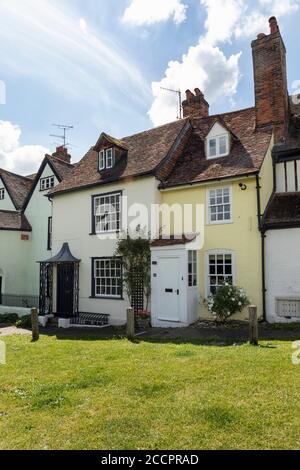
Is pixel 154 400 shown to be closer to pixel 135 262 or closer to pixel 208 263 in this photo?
pixel 208 263

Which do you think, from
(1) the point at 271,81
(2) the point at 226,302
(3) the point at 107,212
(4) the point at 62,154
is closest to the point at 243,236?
(2) the point at 226,302

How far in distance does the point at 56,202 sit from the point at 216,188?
925 centimetres

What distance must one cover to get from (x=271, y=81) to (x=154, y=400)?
14.5 meters

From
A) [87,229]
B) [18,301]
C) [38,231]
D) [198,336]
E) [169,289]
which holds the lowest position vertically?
[18,301]

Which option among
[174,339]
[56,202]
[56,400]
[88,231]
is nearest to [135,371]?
[56,400]

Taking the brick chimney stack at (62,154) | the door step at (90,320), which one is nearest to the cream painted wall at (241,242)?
the door step at (90,320)

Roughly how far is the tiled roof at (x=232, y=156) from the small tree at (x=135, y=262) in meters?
2.82

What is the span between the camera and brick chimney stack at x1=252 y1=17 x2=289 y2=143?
15.3 metres

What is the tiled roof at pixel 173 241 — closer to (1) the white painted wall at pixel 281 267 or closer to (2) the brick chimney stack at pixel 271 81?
(1) the white painted wall at pixel 281 267

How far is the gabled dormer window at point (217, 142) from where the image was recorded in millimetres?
15461

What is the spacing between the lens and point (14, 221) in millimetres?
24750

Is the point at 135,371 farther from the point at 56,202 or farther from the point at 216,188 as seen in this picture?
the point at 56,202

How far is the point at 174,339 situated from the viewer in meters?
11.2

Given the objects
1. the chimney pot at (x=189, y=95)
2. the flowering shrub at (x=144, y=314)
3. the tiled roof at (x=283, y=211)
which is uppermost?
the chimney pot at (x=189, y=95)
